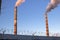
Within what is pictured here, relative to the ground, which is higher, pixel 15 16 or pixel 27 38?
pixel 15 16

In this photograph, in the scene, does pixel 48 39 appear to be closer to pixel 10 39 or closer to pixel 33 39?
pixel 33 39

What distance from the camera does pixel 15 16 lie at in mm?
24953

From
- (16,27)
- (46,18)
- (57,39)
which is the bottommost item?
(57,39)

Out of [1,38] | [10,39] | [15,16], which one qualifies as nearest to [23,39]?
[10,39]

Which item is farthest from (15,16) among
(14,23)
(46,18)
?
(46,18)

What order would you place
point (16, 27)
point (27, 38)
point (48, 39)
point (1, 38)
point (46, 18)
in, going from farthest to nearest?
point (46, 18) → point (16, 27) → point (48, 39) → point (27, 38) → point (1, 38)

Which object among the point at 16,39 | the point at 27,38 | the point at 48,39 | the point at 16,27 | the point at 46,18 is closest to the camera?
the point at 16,39

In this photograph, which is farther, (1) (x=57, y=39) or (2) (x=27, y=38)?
(1) (x=57, y=39)

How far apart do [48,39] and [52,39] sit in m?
0.98

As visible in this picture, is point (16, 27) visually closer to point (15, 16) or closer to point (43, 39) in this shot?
point (15, 16)

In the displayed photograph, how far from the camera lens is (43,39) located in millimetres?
19609

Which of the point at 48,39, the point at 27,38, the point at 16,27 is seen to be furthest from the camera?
the point at 16,27

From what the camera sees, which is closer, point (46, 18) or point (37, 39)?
point (37, 39)

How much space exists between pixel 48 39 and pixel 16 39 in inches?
229
